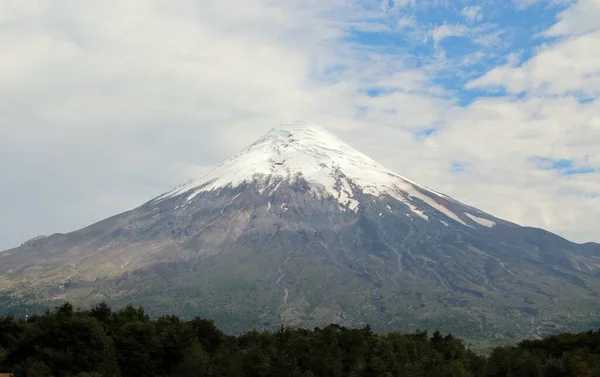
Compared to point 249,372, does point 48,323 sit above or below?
above

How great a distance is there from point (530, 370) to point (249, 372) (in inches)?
855

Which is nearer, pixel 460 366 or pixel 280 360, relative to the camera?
pixel 280 360

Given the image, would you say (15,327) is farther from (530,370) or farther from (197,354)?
(530,370)

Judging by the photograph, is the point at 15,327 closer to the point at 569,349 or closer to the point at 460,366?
the point at 460,366

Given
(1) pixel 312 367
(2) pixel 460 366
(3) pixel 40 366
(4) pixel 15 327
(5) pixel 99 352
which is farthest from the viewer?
(4) pixel 15 327

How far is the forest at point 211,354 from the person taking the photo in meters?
52.2

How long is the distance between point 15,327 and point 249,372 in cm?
2500

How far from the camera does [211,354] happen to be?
212 ft

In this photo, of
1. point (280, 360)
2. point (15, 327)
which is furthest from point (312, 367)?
point (15, 327)

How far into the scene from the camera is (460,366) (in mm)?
60500

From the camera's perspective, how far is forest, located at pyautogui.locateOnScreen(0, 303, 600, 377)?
2055 inches

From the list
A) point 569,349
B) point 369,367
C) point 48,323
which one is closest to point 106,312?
point 48,323

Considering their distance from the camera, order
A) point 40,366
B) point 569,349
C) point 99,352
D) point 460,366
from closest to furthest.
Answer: point 40,366
point 99,352
point 460,366
point 569,349

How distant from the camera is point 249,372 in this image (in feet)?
177
